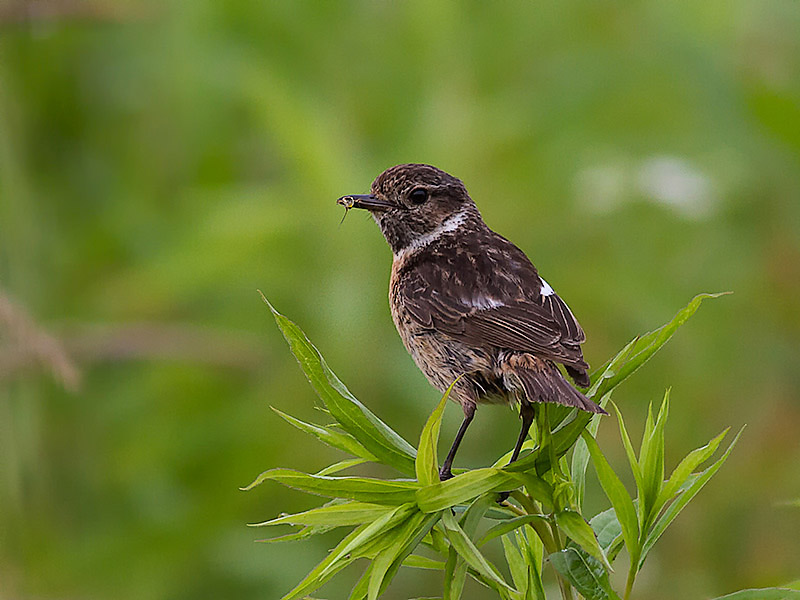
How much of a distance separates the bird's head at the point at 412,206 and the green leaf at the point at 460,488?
102cm

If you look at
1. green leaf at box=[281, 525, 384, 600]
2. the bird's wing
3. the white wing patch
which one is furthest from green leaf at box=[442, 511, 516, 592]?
the white wing patch

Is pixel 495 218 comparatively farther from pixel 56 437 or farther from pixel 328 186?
pixel 56 437

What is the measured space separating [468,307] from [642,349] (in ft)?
1.72

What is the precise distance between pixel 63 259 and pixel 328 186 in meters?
1.09

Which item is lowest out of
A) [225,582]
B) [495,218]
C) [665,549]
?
[665,549]

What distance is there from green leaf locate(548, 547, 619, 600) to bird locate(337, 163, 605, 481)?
177 mm

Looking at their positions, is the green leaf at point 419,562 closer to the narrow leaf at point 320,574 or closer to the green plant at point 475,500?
the green plant at point 475,500

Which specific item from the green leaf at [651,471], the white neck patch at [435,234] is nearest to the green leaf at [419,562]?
the green leaf at [651,471]

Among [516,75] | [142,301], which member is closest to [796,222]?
[516,75]

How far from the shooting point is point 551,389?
4.87ft

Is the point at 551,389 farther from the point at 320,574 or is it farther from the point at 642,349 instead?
the point at 320,574

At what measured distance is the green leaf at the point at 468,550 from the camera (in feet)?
4.13

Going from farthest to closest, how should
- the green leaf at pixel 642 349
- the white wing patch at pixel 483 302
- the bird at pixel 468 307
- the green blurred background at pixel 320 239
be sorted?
the green blurred background at pixel 320 239 < the white wing patch at pixel 483 302 < the bird at pixel 468 307 < the green leaf at pixel 642 349

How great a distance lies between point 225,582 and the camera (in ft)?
11.3
